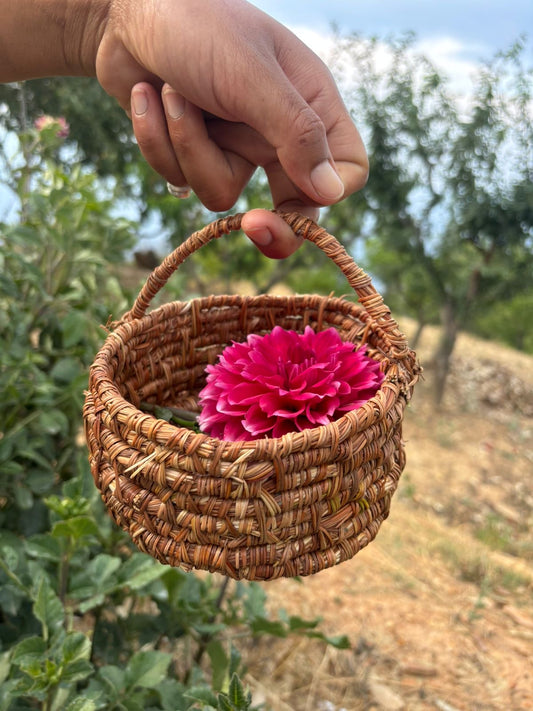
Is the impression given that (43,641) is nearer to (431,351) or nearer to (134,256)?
(431,351)

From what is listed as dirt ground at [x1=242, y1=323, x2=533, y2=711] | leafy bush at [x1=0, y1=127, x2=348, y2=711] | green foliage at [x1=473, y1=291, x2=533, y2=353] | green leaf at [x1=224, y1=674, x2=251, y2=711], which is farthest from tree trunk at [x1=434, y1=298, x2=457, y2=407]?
green foliage at [x1=473, y1=291, x2=533, y2=353]

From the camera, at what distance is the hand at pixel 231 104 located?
791 millimetres

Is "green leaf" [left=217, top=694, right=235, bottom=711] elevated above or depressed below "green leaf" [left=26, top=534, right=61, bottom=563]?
below

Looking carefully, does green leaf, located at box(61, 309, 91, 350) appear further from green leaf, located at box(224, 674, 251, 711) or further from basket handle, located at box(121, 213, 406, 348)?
green leaf, located at box(224, 674, 251, 711)

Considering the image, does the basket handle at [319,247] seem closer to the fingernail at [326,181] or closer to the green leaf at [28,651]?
the fingernail at [326,181]

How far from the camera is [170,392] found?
Answer: 0.94 m

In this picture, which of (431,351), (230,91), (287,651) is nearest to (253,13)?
(230,91)

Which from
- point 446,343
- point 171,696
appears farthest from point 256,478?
point 446,343

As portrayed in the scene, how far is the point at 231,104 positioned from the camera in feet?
2.73

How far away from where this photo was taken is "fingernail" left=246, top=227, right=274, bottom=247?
81 cm

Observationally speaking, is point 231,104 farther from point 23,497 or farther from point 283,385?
point 23,497

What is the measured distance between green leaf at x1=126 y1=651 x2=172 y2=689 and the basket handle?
55 cm

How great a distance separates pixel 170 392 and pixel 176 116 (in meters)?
0.41

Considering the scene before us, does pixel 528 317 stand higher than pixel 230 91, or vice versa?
pixel 528 317
